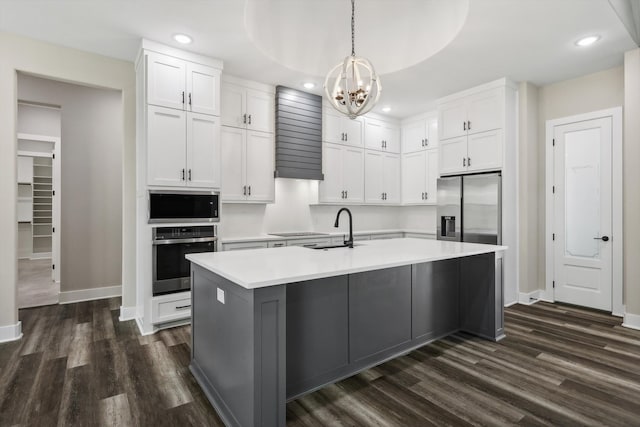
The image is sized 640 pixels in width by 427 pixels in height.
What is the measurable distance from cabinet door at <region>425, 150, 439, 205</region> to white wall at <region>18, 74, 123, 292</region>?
4.74m

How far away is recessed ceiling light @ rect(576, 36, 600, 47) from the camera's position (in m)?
3.21

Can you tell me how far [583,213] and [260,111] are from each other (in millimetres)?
4311

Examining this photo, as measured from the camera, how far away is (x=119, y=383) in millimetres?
2332

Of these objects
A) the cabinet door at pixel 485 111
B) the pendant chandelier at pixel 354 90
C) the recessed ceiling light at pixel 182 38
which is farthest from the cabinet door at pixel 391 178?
the recessed ceiling light at pixel 182 38

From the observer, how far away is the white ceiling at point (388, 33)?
2730mm

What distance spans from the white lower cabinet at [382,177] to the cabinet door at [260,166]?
5.84 feet

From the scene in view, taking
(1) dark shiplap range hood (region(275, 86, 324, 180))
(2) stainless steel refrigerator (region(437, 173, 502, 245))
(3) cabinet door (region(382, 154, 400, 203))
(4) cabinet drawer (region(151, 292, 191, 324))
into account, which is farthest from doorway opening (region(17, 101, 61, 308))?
(2) stainless steel refrigerator (region(437, 173, 502, 245))

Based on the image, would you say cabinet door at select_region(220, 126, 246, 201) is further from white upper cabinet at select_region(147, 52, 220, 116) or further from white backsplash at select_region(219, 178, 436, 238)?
white upper cabinet at select_region(147, 52, 220, 116)

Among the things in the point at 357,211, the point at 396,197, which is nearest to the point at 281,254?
the point at 357,211

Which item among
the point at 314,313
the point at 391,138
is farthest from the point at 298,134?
the point at 314,313

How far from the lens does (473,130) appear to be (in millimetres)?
4473

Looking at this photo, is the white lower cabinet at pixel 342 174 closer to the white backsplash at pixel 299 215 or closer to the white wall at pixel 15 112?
the white backsplash at pixel 299 215

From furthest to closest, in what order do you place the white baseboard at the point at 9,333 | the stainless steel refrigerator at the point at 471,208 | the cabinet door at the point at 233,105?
1. the stainless steel refrigerator at the point at 471,208
2. the cabinet door at the point at 233,105
3. the white baseboard at the point at 9,333

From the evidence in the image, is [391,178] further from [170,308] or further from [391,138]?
[170,308]
